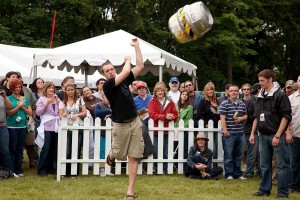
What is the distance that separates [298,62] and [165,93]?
89.9ft

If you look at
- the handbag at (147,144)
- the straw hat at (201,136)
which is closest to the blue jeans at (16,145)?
the handbag at (147,144)

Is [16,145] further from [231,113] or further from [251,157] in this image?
→ [251,157]

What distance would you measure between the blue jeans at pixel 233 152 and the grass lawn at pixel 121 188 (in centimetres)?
35

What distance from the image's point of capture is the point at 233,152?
29.7 feet

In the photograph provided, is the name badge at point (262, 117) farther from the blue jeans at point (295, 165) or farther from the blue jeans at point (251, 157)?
the blue jeans at point (251, 157)

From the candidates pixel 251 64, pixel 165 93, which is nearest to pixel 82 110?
pixel 165 93

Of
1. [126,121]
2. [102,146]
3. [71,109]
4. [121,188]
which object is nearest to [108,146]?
[102,146]

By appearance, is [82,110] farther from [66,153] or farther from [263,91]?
[263,91]

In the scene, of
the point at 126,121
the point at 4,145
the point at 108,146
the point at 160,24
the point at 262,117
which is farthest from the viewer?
the point at 160,24

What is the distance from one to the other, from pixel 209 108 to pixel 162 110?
0.96m

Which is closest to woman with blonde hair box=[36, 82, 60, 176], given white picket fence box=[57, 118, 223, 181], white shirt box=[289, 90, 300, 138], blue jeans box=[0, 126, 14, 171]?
white picket fence box=[57, 118, 223, 181]

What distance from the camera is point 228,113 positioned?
8914 millimetres

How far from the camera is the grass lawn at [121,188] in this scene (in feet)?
22.8

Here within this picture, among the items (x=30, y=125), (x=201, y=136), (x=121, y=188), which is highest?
(x=30, y=125)
